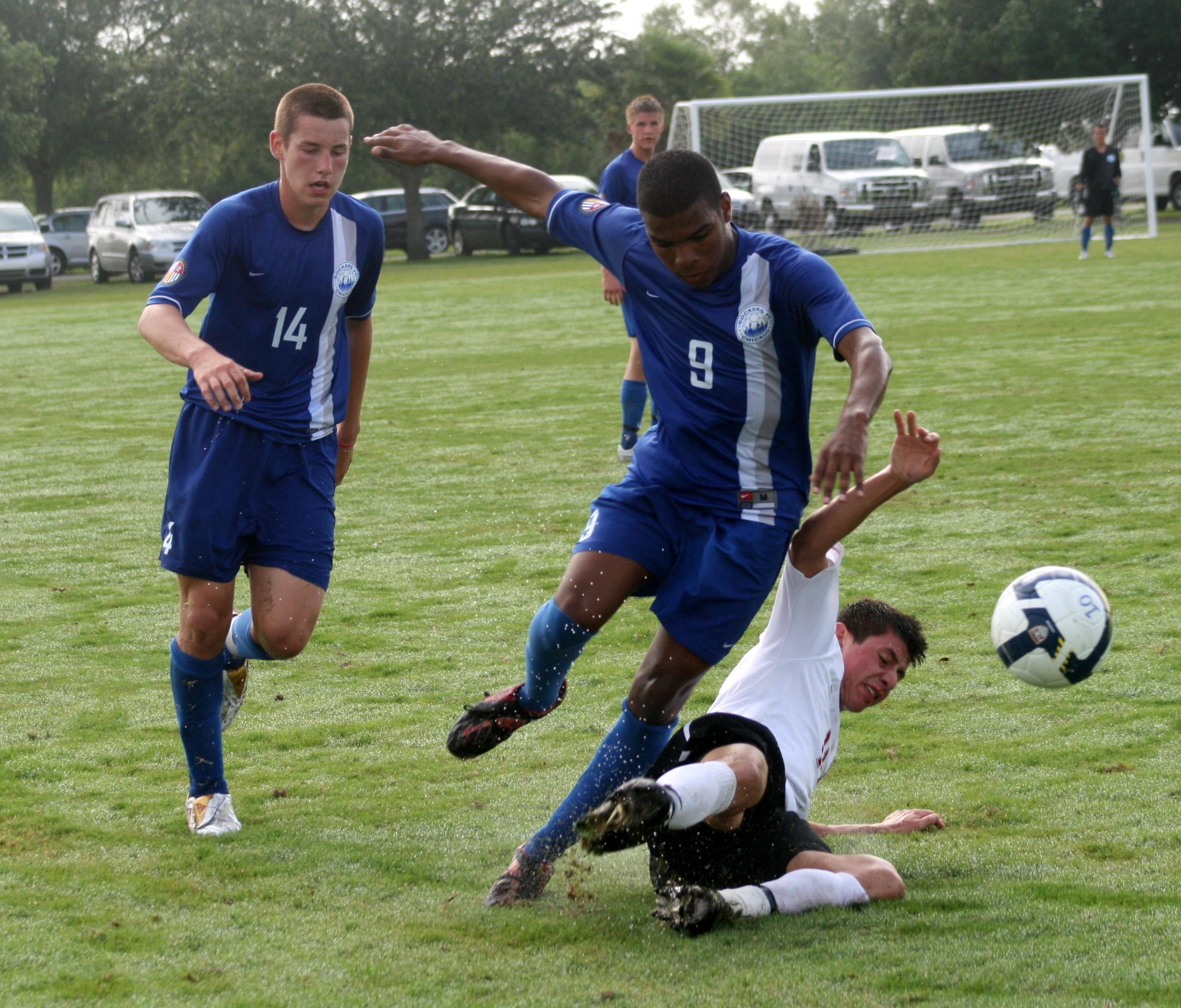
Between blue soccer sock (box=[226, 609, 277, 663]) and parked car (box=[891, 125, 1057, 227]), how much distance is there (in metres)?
28.0

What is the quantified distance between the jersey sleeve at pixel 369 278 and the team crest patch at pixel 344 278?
5cm

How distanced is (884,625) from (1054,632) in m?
0.47

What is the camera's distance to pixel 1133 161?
3447 centimetres

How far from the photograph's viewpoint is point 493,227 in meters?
36.5

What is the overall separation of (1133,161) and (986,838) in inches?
1305

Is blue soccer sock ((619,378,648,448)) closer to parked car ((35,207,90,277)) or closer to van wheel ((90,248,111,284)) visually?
van wheel ((90,248,111,284))

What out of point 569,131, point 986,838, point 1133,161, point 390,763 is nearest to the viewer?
point 986,838

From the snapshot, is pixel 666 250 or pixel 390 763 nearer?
pixel 666 250

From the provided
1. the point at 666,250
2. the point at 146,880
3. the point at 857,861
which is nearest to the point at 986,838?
the point at 857,861

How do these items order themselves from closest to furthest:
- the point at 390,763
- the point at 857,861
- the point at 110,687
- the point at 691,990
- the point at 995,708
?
the point at 691,990
the point at 857,861
the point at 390,763
the point at 995,708
the point at 110,687

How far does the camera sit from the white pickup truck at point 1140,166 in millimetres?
33156

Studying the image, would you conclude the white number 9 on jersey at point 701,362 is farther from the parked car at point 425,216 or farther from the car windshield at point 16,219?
the parked car at point 425,216

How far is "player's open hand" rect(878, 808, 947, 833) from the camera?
4.46 meters

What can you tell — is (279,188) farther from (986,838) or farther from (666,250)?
(986,838)
